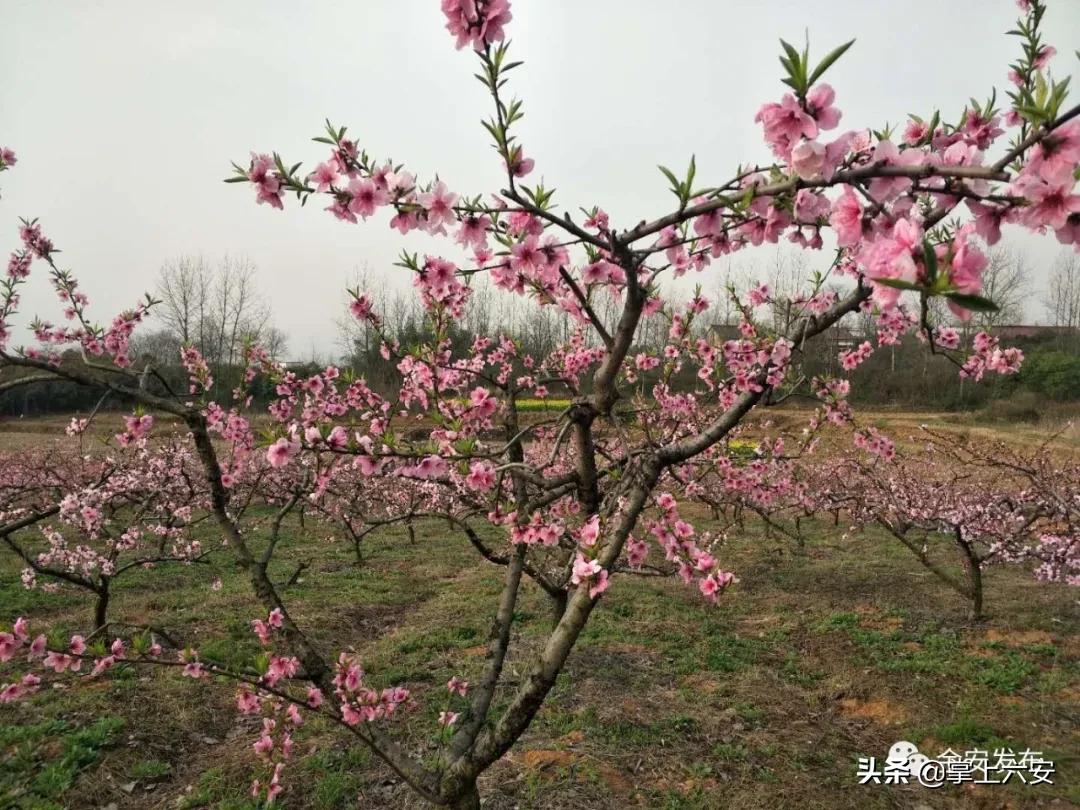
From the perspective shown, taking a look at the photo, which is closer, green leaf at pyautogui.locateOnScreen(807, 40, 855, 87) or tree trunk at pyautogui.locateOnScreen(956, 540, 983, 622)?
green leaf at pyautogui.locateOnScreen(807, 40, 855, 87)

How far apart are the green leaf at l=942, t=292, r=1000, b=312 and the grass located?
12.5 feet

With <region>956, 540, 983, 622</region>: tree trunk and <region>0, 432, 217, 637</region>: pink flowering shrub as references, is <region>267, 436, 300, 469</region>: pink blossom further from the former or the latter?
<region>956, 540, 983, 622</region>: tree trunk

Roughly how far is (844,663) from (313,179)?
614 cm

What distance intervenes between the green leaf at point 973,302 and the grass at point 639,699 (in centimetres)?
380

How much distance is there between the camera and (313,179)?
2.07 meters

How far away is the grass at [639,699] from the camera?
155 inches

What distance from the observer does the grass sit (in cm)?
394

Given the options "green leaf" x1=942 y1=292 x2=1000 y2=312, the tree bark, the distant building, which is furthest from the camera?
the distant building

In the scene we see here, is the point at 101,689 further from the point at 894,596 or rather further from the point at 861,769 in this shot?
the point at 894,596

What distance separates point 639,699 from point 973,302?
5.00 metres

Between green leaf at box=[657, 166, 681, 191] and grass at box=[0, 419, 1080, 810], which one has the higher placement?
green leaf at box=[657, 166, 681, 191]

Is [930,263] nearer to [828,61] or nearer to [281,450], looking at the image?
[828,61]

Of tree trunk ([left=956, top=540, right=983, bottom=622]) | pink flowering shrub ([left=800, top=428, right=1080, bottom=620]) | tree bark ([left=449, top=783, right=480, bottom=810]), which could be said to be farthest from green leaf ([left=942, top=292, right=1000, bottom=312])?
tree trunk ([left=956, top=540, right=983, bottom=622])

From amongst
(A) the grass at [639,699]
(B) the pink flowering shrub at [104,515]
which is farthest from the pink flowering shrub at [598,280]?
(B) the pink flowering shrub at [104,515]
